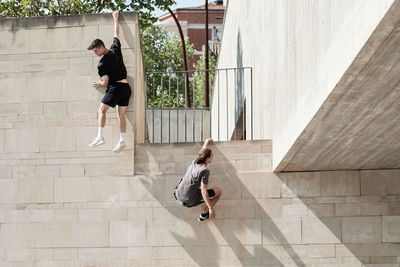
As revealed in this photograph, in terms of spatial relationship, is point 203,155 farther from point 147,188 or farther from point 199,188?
point 147,188

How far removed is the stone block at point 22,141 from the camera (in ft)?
37.2

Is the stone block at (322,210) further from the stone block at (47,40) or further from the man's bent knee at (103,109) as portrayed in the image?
the stone block at (47,40)

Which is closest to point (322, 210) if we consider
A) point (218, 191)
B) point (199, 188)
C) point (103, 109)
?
point (218, 191)

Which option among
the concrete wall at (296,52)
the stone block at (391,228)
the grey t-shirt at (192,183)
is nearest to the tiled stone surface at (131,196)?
the stone block at (391,228)

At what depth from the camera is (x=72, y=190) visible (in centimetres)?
1116

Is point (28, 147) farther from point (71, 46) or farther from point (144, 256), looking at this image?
point (144, 256)

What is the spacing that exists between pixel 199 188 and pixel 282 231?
59.3 inches

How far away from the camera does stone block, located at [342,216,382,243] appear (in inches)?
423

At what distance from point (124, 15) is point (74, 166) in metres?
2.54

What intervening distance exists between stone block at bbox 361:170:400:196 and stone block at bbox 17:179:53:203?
193 inches

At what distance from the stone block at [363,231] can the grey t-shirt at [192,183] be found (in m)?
2.32

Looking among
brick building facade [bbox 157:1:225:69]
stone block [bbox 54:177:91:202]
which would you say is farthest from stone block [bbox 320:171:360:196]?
brick building facade [bbox 157:1:225:69]

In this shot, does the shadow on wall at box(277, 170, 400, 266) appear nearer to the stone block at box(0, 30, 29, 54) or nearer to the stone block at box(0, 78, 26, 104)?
the stone block at box(0, 78, 26, 104)

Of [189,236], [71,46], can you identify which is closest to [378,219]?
[189,236]
